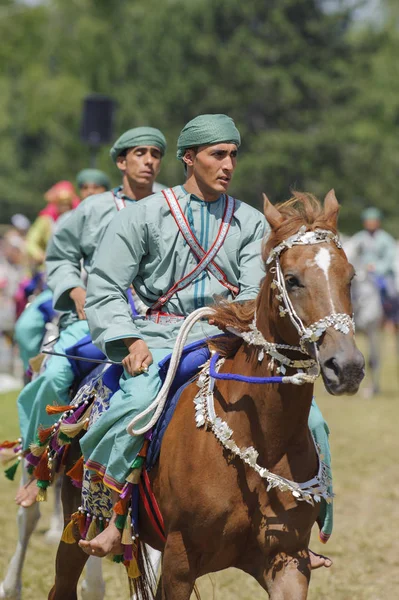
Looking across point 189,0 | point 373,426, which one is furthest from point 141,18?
point 373,426

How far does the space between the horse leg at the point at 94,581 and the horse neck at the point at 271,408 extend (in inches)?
74.2

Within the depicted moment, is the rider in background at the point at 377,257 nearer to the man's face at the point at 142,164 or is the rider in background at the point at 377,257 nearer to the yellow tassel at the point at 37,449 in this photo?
the man's face at the point at 142,164

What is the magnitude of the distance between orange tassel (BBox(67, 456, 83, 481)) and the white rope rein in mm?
733

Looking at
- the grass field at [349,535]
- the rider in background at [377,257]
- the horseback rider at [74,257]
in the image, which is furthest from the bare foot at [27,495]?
the rider in background at [377,257]

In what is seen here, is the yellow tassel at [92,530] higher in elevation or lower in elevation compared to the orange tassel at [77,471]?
→ lower

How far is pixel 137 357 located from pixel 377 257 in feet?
40.7

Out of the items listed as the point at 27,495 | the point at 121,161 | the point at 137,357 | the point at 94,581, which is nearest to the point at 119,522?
the point at 137,357

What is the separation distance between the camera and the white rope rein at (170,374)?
4434mm

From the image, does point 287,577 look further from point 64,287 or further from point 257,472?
point 64,287

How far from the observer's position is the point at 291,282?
13.0 feet

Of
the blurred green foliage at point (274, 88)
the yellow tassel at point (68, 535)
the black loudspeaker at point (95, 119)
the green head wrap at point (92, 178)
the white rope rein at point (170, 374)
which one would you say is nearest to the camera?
the white rope rein at point (170, 374)

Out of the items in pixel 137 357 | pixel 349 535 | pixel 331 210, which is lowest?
pixel 349 535

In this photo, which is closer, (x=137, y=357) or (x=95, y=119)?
(x=137, y=357)

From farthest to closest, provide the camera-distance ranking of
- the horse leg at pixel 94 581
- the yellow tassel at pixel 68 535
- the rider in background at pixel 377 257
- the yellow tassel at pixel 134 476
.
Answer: the rider in background at pixel 377 257 → the horse leg at pixel 94 581 → the yellow tassel at pixel 68 535 → the yellow tassel at pixel 134 476
